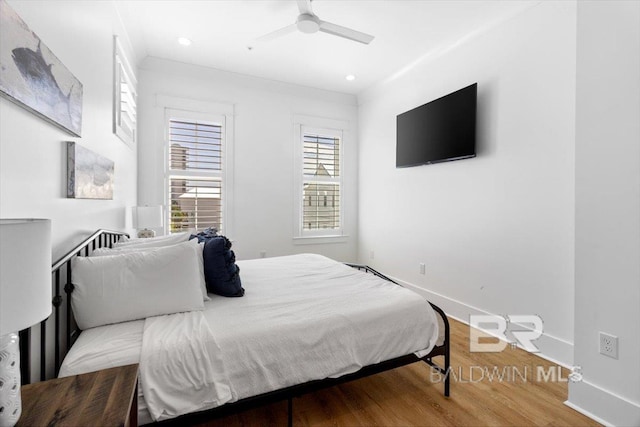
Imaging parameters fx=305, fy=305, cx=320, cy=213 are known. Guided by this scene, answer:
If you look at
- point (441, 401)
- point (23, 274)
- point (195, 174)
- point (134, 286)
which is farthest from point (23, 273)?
point (195, 174)

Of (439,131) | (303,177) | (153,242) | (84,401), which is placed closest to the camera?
(84,401)

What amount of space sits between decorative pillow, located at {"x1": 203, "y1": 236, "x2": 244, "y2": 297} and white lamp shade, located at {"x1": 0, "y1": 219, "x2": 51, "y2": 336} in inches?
49.3

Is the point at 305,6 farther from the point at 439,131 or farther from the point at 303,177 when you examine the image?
the point at 303,177

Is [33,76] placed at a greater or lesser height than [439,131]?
lesser

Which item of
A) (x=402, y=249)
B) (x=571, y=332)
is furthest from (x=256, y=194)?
(x=571, y=332)

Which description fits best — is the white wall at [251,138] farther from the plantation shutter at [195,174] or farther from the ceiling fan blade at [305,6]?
the ceiling fan blade at [305,6]

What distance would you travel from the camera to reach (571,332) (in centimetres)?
226

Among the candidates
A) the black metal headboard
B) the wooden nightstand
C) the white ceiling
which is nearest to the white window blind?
the white ceiling

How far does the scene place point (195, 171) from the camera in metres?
3.95

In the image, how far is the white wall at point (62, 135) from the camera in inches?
45.9

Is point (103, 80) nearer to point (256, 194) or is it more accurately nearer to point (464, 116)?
point (256, 194)

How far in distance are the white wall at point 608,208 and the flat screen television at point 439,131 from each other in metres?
1.12

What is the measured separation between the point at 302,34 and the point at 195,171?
2.10m

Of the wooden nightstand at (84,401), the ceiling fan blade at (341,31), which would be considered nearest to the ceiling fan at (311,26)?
the ceiling fan blade at (341,31)
